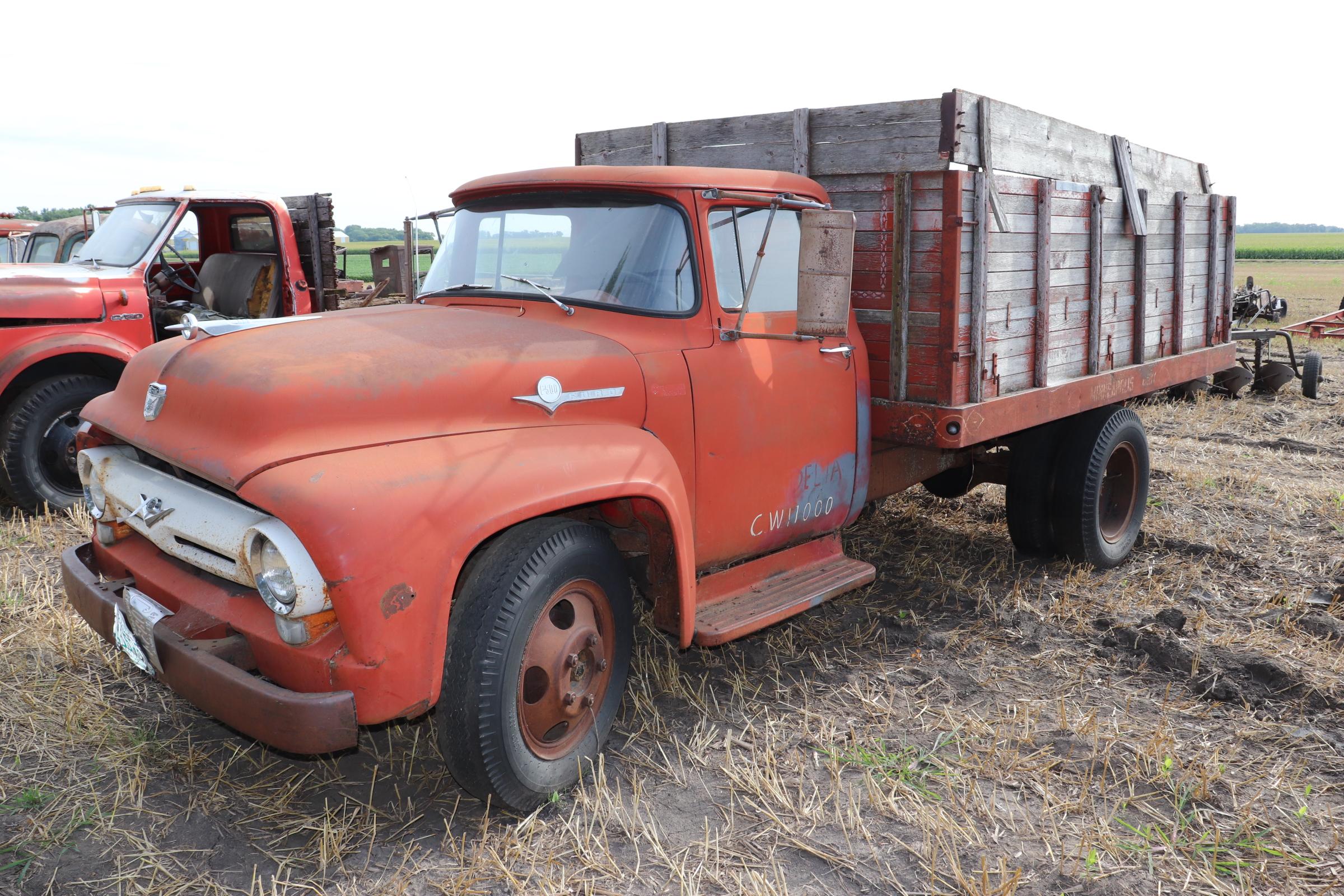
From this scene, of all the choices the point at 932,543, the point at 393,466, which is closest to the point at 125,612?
the point at 393,466

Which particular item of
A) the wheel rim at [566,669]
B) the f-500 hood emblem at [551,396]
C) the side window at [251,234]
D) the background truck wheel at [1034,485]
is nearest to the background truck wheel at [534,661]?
the wheel rim at [566,669]

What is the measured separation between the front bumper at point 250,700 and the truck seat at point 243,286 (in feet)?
18.0

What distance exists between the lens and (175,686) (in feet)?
9.22

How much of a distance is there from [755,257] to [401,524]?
1922 mm

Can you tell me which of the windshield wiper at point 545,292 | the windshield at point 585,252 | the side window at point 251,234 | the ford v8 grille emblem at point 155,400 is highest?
the side window at point 251,234

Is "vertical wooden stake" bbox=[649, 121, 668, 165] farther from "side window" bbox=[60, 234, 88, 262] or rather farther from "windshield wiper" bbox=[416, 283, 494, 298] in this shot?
"side window" bbox=[60, 234, 88, 262]

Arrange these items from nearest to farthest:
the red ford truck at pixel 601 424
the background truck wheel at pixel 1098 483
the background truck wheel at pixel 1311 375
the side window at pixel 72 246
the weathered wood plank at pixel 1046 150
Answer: the red ford truck at pixel 601 424
the weathered wood plank at pixel 1046 150
the background truck wheel at pixel 1098 483
the side window at pixel 72 246
the background truck wheel at pixel 1311 375

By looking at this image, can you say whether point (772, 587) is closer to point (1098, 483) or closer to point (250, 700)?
point (250, 700)

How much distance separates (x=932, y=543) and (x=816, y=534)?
186 centimetres

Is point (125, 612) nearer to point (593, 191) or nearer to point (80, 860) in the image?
point (80, 860)

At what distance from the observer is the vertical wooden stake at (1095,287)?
5137 mm

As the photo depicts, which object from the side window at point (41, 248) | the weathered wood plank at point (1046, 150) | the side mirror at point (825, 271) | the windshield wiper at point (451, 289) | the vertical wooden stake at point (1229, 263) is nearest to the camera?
the side mirror at point (825, 271)

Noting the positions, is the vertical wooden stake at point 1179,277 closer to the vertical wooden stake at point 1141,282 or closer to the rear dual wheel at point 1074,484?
the vertical wooden stake at point 1141,282

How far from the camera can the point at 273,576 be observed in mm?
2619
